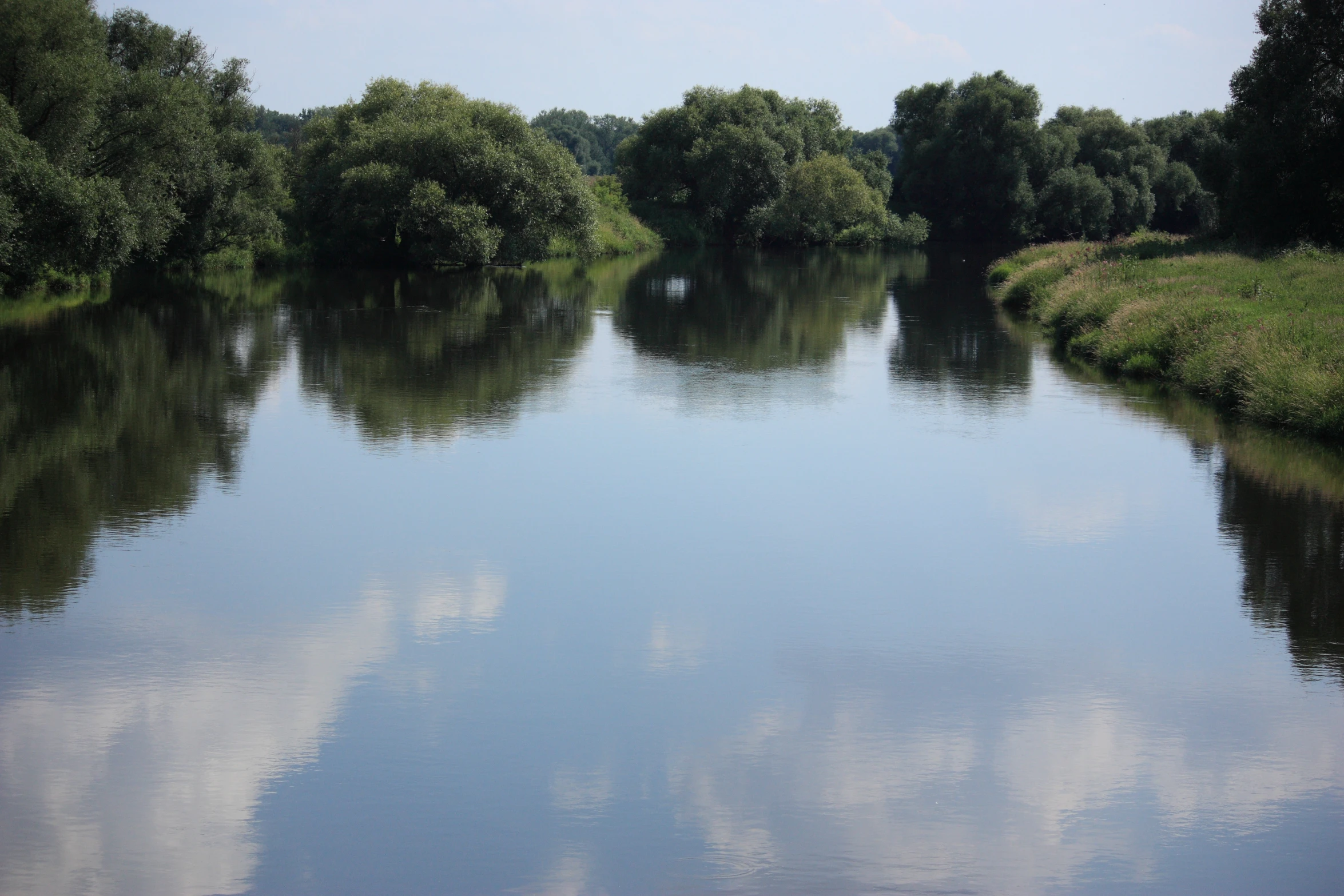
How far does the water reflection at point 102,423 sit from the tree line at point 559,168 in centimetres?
397

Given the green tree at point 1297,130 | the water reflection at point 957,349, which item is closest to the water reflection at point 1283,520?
the water reflection at point 957,349

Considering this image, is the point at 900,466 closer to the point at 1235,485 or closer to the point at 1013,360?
the point at 1235,485

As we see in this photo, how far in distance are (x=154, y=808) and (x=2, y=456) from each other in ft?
29.7

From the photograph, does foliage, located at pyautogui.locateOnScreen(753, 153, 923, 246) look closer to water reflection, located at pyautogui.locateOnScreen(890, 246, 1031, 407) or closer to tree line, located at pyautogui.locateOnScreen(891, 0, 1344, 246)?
tree line, located at pyautogui.locateOnScreen(891, 0, 1344, 246)

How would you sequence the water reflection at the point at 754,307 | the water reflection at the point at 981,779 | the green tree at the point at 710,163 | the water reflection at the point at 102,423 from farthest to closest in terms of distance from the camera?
the green tree at the point at 710,163 < the water reflection at the point at 754,307 < the water reflection at the point at 102,423 < the water reflection at the point at 981,779

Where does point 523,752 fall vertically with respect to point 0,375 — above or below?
below

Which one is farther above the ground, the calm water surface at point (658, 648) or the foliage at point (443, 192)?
the foliage at point (443, 192)

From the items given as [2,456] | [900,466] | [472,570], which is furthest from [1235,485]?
[2,456]

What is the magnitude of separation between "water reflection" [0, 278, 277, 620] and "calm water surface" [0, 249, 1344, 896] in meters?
0.08

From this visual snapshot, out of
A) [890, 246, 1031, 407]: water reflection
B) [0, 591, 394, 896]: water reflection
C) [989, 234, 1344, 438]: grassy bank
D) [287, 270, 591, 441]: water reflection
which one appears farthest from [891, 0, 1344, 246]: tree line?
[0, 591, 394, 896]: water reflection

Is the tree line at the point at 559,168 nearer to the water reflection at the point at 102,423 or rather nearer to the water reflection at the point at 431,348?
the water reflection at the point at 102,423

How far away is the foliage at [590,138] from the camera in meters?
163

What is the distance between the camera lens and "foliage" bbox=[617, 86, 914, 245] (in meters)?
77.9

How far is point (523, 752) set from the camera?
6938mm
